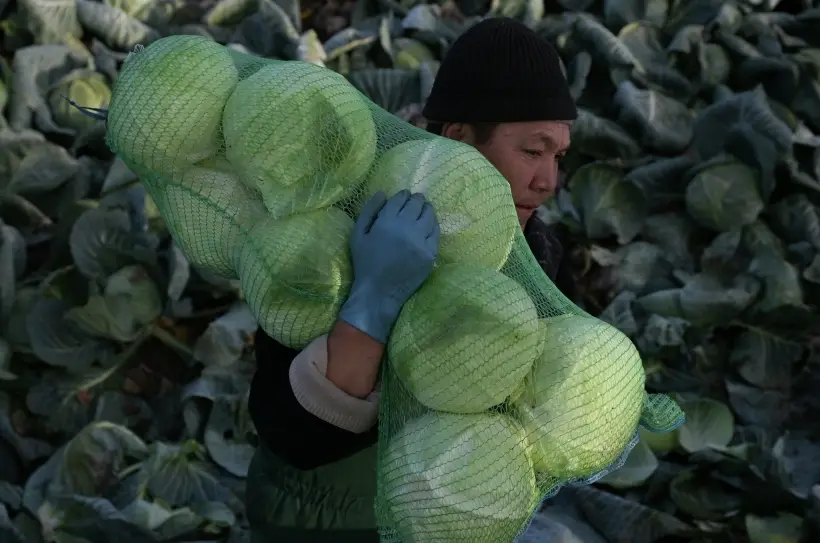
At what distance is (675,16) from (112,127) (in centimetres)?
357

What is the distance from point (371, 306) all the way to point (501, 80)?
75 cm

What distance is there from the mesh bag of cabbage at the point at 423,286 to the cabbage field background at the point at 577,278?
1573mm

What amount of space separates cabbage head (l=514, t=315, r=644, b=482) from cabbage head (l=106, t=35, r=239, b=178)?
1.92 feet

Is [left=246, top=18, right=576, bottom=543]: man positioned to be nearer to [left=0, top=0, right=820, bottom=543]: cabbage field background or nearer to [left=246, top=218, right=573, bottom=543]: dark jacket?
[left=246, top=218, right=573, bottom=543]: dark jacket

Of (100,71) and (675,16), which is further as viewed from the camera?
(675,16)

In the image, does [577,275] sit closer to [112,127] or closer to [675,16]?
[675,16]

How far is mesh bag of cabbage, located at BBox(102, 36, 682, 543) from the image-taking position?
50.1 inches

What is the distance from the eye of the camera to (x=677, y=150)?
388 centimetres

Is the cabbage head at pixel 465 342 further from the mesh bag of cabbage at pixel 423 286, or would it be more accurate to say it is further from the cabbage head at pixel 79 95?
the cabbage head at pixel 79 95

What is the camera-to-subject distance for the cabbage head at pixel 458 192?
135cm

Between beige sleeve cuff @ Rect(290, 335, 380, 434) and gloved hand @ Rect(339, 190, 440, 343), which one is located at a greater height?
gloved hand @ Rect(339, 190, 440, 343)

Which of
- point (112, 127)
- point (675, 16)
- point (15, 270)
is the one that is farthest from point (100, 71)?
point (112, 127)

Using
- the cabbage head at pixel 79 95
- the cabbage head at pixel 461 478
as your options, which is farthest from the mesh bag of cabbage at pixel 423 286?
the cabbage head at pixel 79 95

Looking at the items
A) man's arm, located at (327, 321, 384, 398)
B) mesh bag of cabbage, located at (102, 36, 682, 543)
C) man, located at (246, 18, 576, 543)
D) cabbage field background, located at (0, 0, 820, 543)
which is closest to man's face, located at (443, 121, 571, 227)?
man, located at (246, 18, 576, 543)
